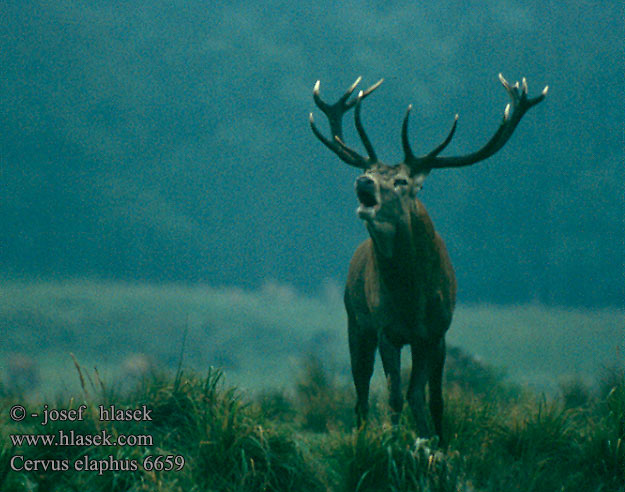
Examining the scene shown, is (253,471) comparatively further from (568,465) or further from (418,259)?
(568,465)

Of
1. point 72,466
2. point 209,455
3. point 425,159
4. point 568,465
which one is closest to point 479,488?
point 568,465

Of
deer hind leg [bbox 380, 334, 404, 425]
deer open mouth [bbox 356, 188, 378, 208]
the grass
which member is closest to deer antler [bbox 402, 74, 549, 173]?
deer open mouth [bbox 356, 188, 378, 208]

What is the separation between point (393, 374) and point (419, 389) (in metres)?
0.28

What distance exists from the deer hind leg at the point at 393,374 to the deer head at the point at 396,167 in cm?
93

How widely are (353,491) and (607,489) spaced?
232cm

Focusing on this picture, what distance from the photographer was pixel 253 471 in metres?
4.48

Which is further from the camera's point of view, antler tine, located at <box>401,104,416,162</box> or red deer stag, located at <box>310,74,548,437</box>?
antler tine, located at <box>401,104,416,162</box>
